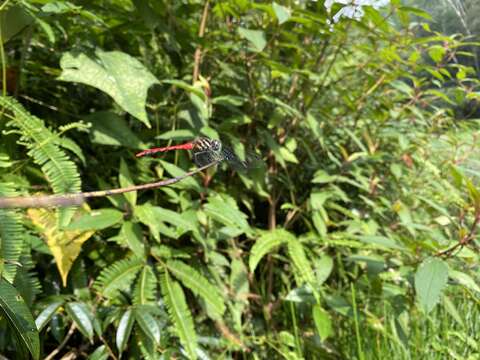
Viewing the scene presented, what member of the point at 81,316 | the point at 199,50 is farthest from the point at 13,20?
the point at 81,316

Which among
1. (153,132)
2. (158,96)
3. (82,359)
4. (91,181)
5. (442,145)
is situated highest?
(158,96)

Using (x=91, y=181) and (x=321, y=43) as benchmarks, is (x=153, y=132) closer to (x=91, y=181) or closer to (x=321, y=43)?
(x=91, y=181)

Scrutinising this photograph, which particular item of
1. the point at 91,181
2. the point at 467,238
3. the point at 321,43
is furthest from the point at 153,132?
the point at 467,238

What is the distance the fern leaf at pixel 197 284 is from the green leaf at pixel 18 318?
0.62 meters

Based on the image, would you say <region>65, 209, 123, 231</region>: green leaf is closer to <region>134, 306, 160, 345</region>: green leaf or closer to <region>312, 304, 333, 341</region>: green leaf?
<region>134, 306, 160, 345</region>: green leaf

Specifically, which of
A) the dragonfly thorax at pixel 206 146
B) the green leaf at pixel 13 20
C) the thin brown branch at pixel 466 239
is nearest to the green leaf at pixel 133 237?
the green leaf at pixel 13 20

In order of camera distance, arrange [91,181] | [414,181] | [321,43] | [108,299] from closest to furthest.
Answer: [108,299] → [91,181] → [321,43] → [414,181]

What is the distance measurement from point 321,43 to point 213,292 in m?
1.08

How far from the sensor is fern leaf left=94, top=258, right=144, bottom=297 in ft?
3.00

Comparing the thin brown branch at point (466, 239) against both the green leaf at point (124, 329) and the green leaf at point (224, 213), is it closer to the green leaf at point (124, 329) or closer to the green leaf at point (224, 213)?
the green leaf at point (224, 213)

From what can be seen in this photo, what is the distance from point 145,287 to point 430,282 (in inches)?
25.6

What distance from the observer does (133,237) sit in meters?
0.96

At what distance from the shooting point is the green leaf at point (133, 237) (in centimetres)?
95

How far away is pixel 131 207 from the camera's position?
40.3 inches
